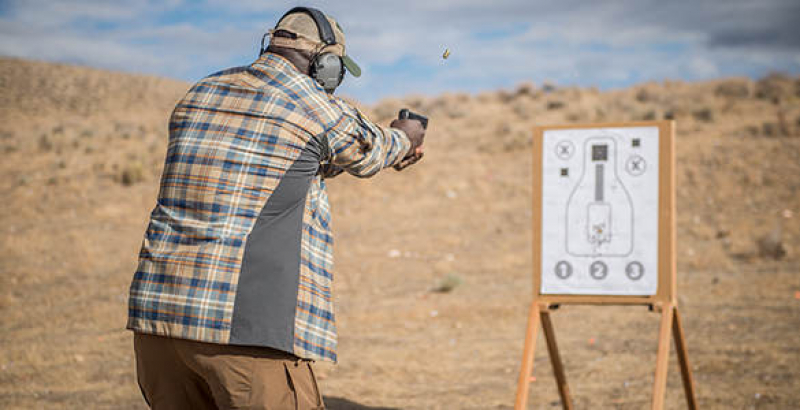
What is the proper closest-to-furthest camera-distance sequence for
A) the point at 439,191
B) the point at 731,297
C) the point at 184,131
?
1. the point at 184,131
2. the point at 731,297
3. the point at 439,191

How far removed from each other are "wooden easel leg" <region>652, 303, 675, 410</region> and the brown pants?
6.45 ft

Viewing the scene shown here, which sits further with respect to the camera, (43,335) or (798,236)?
(798,236)

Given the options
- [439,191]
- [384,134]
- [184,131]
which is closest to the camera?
[184,131]

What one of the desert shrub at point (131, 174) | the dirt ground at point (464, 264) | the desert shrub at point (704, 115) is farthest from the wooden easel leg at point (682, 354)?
the desert shrub at point (704, 115)

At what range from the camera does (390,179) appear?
1611 centimetres

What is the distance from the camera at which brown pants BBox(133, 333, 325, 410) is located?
7.21ft

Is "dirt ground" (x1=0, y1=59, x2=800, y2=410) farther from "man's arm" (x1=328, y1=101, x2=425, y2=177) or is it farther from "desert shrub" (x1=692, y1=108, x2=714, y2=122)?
"man's arm" (x1=328, y1=101, x2=425, y2=177)

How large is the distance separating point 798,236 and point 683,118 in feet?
24.3

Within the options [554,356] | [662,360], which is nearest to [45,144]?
[554,356]

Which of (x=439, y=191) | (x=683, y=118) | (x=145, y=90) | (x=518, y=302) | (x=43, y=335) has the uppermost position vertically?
(x=145, y=90)

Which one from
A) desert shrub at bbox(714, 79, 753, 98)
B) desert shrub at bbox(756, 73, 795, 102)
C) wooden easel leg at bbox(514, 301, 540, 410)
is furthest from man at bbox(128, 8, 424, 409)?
desert shrub at bbox(714, 79, 753, 98)

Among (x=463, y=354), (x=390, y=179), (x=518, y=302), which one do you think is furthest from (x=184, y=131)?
(x=390, y=179)

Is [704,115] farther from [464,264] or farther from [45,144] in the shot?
[45,144]

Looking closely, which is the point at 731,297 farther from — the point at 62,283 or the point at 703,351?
the point at 62,283
